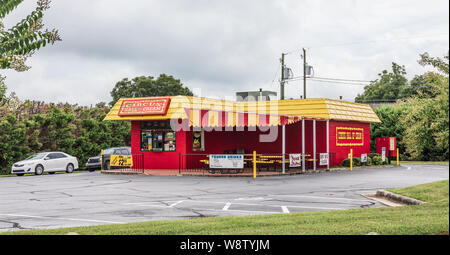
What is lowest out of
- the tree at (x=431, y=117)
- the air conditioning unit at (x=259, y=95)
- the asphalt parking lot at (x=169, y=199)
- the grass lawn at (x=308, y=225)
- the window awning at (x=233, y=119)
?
the asphalt parking lot at (x=169, y=199)

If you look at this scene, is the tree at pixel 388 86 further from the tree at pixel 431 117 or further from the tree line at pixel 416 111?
the tree at pixel 431 117

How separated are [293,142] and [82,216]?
72.2 ft

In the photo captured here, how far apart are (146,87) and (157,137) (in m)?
35.2

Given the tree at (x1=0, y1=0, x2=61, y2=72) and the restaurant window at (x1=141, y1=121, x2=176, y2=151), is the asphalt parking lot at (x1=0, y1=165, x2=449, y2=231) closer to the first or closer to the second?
the tree at (x1=0, y1=0, x2=61, y2=72)

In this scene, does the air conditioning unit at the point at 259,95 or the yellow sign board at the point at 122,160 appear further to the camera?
the air conditioning unit at the point at 259,95

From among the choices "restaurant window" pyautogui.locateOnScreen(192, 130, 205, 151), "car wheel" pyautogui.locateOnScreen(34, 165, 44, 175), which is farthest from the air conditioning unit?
"car wheel" pyautogui.locateOnScreen(34, 165, 44, 175)

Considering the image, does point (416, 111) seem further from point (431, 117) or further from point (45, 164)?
point (45, 164)

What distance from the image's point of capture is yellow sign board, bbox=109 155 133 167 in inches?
1129

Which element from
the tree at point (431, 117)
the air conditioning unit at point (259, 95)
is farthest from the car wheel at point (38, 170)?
the tree at point (431, 117)

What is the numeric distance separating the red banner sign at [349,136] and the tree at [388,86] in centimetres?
2886

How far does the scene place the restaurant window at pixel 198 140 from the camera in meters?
30.1

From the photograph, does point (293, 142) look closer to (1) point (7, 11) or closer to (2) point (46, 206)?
(2) point (46, 206)
